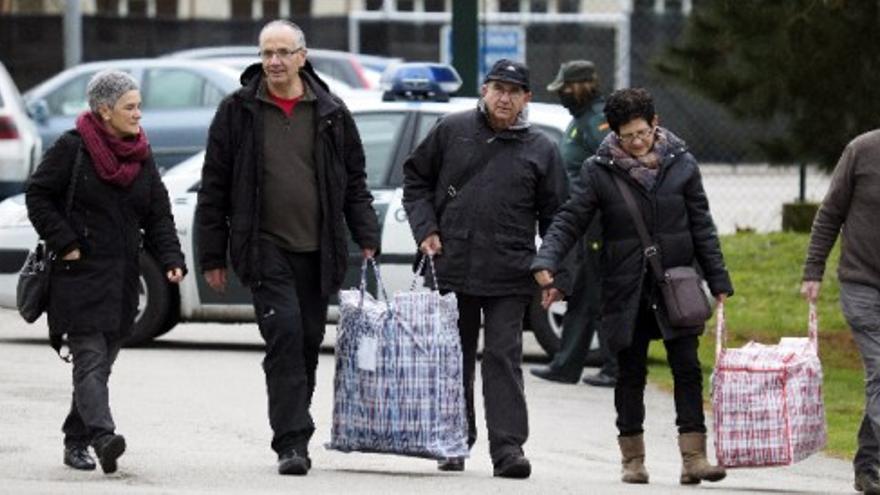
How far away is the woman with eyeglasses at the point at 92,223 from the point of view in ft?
36.5

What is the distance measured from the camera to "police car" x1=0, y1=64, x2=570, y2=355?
16.5m

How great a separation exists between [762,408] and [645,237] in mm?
831

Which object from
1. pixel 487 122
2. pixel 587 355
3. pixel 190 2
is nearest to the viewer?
pixel 487 122

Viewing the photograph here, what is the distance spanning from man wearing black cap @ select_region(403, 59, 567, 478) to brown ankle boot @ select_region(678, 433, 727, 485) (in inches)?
25.1

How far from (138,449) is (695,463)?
2326 mm

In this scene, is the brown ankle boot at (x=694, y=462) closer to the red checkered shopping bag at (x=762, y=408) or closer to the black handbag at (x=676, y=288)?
the red checkered shopping bag at (x=762, y=408)

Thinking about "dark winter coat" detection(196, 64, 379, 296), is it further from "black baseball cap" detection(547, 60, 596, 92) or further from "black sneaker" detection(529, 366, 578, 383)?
"black sneaker" detection(529, 366, 578, 383)

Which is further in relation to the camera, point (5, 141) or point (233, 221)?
point (5, 141)

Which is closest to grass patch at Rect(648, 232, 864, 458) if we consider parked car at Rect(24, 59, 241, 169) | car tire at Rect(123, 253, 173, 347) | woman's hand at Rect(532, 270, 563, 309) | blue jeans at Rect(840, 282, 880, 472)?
blue jeans at Rect(840, 282, 880, 472)

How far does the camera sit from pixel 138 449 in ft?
39.9

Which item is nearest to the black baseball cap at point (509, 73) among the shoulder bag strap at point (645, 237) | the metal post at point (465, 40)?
the shoulder bag strap at point (645, 237)

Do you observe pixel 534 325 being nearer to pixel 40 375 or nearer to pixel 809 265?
pixel 40 375

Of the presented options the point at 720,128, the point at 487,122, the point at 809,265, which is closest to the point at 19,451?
the point at 487,122

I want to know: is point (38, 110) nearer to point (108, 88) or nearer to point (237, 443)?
point (237, 443)
